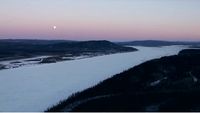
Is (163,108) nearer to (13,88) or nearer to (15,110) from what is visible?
(15,110)

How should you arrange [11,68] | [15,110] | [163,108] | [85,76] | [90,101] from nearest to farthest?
[163,108] < [15,110] < [90,101] < [85,76] < [11,68]

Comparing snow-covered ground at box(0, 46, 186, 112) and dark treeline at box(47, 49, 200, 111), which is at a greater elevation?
dark treeline at box(47, 49, 200, 111)

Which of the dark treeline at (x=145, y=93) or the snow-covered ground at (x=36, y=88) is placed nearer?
the dark treeline at (x=145, y=93)

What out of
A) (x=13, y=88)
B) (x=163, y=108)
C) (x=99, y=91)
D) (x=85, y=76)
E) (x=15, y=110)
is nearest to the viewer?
(x=163, y=108)

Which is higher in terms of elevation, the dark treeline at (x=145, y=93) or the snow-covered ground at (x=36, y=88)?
the dark treeline at (x=145, y=93)

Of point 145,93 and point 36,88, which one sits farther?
point 36,88

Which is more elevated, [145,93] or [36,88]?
[145,93]

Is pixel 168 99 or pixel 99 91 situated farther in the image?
pixel 99 91

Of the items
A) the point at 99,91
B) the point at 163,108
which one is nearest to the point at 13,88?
the point at 99,91

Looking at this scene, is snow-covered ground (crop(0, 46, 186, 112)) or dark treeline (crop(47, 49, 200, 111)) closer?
dark treeline (crop(47, 49, 200, 111))
